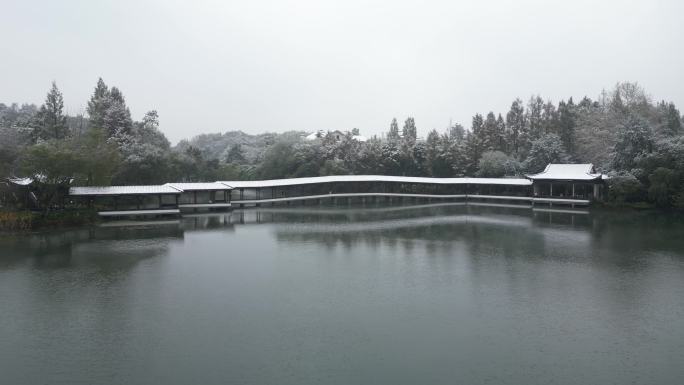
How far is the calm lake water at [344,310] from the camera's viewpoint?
891 centimetres

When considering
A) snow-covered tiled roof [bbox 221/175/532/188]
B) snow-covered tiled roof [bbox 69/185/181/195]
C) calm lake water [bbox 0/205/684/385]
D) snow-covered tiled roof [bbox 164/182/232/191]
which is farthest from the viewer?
snow-covered tiled roof [bbox 221/175/532/188]

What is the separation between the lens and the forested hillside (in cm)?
2956

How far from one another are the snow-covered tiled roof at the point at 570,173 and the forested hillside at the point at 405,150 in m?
1.48

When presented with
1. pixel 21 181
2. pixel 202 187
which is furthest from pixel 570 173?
pixel 21 181

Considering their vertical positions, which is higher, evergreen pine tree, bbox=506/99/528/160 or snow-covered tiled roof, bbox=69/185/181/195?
evergreen pine tree, bbox=506/99/528/160

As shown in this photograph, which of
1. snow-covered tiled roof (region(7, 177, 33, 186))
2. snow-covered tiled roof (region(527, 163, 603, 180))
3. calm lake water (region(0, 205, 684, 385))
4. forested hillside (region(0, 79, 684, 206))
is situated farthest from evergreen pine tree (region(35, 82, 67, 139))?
snow-covered tiled roof (region(527, 163, 603, 180))

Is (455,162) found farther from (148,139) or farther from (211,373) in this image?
(211,373)

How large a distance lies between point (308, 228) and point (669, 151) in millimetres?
25161

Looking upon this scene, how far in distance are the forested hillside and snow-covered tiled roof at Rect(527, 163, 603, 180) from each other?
1.48 m

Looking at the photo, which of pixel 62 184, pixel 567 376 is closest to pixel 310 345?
pixel 567 376

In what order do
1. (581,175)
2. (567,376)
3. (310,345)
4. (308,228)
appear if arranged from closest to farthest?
1. (567,376)
2. (310,345)
3. (308,228)
4. (581,175)

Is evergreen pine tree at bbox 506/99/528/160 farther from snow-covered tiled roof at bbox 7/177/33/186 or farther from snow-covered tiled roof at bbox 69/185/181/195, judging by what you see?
snow-covered tiled roof at bbox 7/177/33/186

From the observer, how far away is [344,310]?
11922mm

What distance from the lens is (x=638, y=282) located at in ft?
46.3
